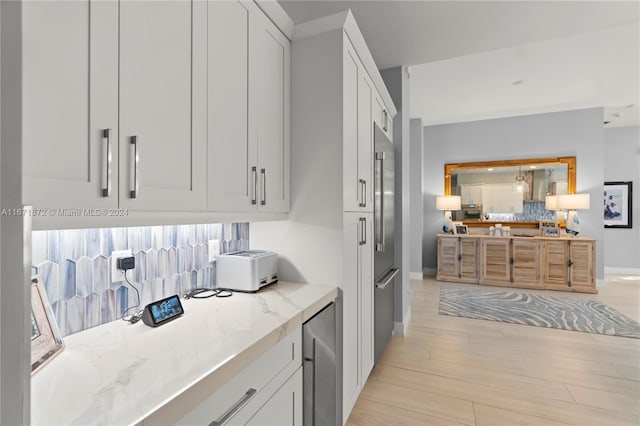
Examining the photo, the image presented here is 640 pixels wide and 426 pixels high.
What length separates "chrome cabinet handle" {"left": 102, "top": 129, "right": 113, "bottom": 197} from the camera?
0.85 m

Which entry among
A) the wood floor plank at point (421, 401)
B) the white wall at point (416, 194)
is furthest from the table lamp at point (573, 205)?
the wood floor plank at point (421, 401)

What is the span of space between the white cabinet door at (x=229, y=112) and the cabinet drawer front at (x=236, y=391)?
578mm

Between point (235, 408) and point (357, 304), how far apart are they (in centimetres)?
112

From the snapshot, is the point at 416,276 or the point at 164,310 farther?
the point at 416,276

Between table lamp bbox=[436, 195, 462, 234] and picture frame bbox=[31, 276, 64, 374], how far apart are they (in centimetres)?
573

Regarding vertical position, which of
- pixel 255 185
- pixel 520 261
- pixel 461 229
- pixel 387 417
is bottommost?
pixel 387 417

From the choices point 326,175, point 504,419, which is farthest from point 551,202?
point 326,175

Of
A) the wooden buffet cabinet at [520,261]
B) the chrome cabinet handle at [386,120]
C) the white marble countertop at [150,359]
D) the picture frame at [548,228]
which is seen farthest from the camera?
the picture frame at [548,228]

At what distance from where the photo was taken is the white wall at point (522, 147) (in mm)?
5297

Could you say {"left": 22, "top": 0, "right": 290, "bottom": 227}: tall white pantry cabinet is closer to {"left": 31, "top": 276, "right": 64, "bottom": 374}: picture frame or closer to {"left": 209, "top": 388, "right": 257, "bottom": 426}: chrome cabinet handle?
{"left": 31, "top": 276, "right": 64, "bottom": 374}: picture frame

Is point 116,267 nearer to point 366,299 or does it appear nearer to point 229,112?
point 229,112

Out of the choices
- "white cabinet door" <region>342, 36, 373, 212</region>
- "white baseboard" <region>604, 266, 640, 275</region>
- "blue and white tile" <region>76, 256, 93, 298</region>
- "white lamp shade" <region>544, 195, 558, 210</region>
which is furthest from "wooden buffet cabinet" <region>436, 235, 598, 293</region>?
"blue and white tile" <region>76, 256, 93, 298</region>

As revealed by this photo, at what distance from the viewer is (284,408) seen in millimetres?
1189

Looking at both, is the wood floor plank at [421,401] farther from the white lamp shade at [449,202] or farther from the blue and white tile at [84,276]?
the white lamp shade at [449,202]
